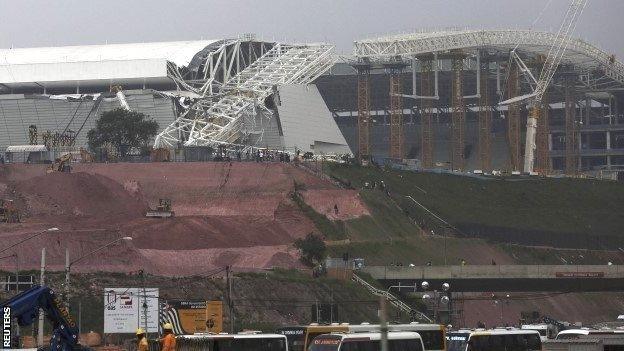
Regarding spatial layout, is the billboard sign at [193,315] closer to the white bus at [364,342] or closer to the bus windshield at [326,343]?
Answer: the white bus at [364,342]

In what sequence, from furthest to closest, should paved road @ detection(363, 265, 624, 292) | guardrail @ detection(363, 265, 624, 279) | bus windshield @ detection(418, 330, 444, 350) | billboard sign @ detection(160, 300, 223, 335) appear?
guardrail @ detection(363, 265, 624, 279)
paved road @ detection(363, 265, 624, 292)
billboard sign @ detection(160, 300, 223, 335)
bus windshield @ detection(418, 330, 444, 350)

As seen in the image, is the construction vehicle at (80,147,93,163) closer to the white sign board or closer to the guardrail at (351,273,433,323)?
the guardrail at (351,273,433,323)

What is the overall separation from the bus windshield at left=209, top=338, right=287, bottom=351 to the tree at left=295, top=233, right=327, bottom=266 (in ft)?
267

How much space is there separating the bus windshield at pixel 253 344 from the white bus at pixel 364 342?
515 centimetres

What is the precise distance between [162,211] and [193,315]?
231 ft

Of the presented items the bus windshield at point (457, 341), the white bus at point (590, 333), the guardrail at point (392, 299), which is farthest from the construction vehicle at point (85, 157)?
the bus windshield at point (457, 341)

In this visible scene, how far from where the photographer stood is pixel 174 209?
181750mm

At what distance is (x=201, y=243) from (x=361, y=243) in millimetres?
17718

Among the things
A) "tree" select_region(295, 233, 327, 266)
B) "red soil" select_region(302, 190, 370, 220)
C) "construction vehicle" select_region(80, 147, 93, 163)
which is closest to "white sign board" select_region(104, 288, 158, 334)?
"tree" select_region(295, 233, 327, 266)

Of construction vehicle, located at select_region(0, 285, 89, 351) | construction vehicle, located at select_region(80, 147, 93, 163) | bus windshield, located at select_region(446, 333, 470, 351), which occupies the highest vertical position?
construction vehicle, located at select_region(80, 147, 93, 163)

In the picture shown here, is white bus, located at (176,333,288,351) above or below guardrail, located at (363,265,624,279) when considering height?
below

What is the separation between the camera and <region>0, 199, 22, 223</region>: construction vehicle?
166 m

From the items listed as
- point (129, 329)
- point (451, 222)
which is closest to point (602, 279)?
point (451, 222)

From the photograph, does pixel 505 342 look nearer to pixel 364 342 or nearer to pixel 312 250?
pixel 364 342
